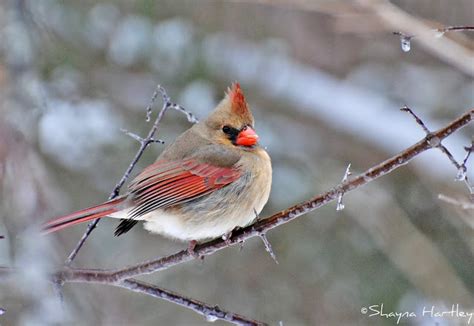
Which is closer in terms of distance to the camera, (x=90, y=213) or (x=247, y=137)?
(x=90, y=213)

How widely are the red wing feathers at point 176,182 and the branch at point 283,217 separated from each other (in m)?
0.37

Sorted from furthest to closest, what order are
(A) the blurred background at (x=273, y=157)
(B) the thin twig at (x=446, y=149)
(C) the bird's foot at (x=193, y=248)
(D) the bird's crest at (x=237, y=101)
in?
(A) the blurred background at (x=273, y=157) → (D) the bird's crest at (x=237, y=101) → (C) the bird's foot at (x=193, y=248) → (B) the thin twig at (x=446, y=149)

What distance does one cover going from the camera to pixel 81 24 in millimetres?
5387

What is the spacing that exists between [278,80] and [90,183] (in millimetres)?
1868

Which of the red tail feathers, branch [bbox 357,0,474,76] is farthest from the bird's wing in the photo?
branch [bbox 357,0,474,76]

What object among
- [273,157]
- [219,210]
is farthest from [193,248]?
[273,157]

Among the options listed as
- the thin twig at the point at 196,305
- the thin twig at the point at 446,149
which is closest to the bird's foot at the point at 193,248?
the thin twig at the point at 196,305

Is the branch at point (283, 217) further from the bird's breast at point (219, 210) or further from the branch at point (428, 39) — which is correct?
the branch at point (428, 39)

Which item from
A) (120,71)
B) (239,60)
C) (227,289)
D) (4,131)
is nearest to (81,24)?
(120,71)

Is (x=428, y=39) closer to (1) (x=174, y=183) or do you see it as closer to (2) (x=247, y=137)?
(2) (x=247, y=137)

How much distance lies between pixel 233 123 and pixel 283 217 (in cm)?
117

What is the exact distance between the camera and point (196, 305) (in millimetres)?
2506

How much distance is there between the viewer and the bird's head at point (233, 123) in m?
3.45

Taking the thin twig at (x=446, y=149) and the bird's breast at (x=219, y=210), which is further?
the bird's breast at (x=219, y=210)
